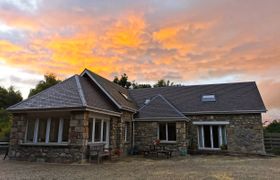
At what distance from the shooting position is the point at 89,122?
12.5 m

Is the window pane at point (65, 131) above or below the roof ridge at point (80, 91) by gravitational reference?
below

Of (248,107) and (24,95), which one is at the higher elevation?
(24,95)

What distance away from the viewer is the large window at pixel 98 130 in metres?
12.5

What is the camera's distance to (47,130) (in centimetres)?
1213

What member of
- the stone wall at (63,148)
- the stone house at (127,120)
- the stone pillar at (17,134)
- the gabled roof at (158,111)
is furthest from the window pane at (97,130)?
the gabled roof at (158,111)

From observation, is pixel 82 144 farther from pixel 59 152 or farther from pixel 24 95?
pixel 24 95

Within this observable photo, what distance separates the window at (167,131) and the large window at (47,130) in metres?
6.91

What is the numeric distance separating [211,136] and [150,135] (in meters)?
4.45

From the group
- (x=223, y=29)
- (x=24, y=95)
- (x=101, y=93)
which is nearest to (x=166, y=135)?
(x=101, y=93)

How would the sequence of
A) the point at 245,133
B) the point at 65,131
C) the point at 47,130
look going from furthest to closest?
1. the point at 245,133
2. the point at 65,131
3. the point at 47,130

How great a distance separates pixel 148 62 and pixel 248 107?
828 centimetres

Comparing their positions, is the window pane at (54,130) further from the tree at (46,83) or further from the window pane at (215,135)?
the tree at (46,83)

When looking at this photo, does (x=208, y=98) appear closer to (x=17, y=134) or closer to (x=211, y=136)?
(x=211, y=136)

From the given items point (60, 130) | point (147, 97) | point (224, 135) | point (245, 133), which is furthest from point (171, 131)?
point (60, 130)
